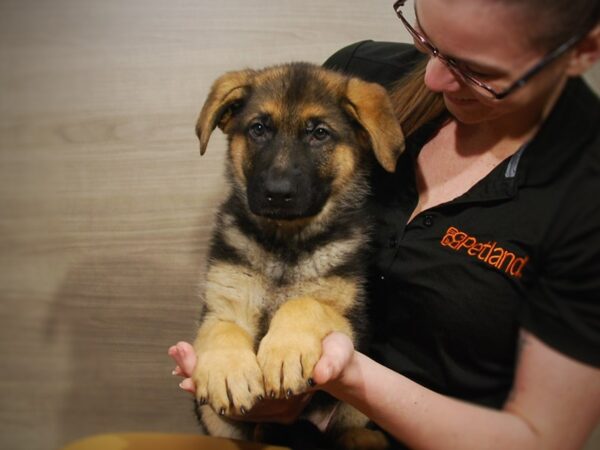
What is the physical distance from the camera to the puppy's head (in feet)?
4.49

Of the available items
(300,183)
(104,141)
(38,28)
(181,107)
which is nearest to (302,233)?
(300,183)

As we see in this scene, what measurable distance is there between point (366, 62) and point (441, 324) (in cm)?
83

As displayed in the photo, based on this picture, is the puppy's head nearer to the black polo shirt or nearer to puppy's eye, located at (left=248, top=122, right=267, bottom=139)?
puppy's eye, located at (left=248, top=122, right=267, bottom=139)

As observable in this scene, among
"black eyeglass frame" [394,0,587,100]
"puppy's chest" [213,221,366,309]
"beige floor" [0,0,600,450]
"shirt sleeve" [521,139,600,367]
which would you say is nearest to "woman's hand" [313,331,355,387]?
"puppy's chest" [213,221,366,309]

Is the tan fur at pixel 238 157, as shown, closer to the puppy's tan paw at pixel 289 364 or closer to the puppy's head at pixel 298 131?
the puppy's head at pixel 298 131

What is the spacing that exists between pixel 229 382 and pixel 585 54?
0.81m

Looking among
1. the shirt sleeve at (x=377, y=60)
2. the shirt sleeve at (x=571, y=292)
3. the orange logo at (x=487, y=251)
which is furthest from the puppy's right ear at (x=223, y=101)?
the shirt sleeve at (x=571, y=292)

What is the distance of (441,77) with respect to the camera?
1.17 meters

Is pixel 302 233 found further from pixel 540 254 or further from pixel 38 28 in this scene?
pixel 38 28

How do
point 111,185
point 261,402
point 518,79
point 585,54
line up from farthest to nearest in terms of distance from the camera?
point 111,185 < point 261,402 < point 518,79 < point 585,54

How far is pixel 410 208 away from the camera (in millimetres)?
1419

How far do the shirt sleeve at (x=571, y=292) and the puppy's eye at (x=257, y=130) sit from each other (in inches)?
29.4

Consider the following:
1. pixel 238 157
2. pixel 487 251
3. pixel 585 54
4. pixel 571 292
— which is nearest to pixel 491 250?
pixel 487 251

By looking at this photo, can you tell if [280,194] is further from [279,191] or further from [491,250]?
[491,250]
